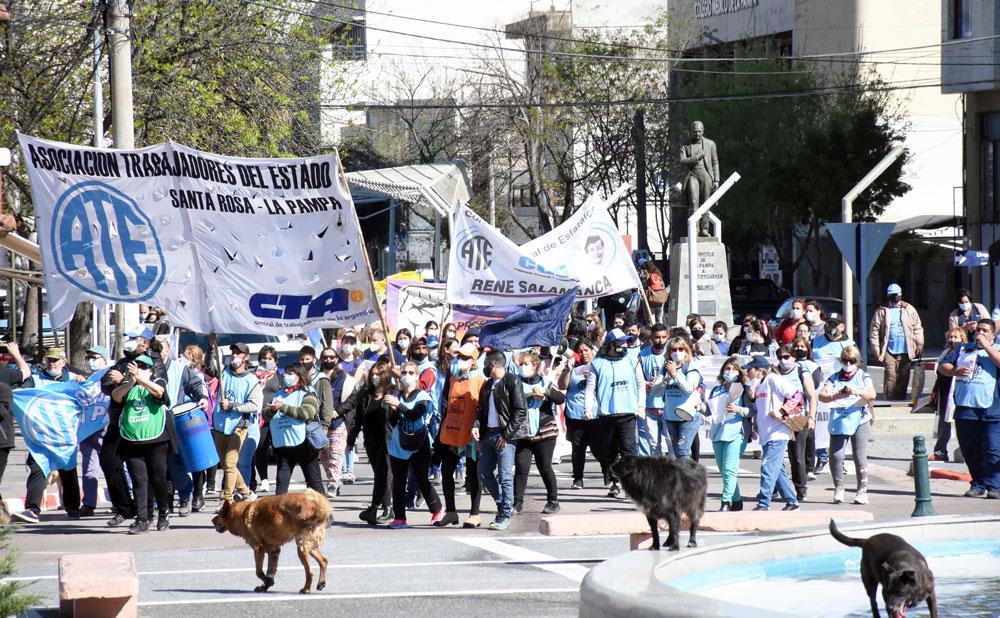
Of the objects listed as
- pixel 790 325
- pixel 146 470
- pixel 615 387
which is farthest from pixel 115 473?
pixel 790 325

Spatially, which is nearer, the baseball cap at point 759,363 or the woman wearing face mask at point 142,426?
the woman wearing face mask at point 142,426

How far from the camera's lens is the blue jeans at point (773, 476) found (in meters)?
13.8

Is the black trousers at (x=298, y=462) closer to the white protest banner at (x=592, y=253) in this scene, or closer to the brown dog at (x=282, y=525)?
the brown dog at (x=282, y=525)

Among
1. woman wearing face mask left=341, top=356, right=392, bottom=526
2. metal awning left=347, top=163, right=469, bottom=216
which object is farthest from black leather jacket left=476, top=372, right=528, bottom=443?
metal awning left=347, top=163, right=469, bottom=216

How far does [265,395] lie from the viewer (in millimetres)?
14508

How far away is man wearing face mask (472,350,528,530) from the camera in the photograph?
43.8 feet

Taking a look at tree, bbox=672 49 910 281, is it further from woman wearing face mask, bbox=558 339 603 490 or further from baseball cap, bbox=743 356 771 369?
baseball cap, bbox=743 356 771 369

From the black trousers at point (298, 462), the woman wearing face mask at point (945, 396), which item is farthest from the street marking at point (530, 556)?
the woman wearing face mask at point (945, 396)

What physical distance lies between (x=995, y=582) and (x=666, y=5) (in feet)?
190

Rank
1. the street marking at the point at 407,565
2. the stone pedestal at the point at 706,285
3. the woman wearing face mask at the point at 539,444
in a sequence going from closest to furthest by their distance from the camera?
the street marking at the point at 407,565
the woman wearing face mask at the point at 539,444
the stone pedestal at the point at 706,285

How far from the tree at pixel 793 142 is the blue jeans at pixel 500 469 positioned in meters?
32.9

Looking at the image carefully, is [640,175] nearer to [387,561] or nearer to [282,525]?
[387,561]

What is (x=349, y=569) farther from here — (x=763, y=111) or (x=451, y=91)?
(x=451, y=91)

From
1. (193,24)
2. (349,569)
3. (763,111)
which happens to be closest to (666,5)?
(763,111)
